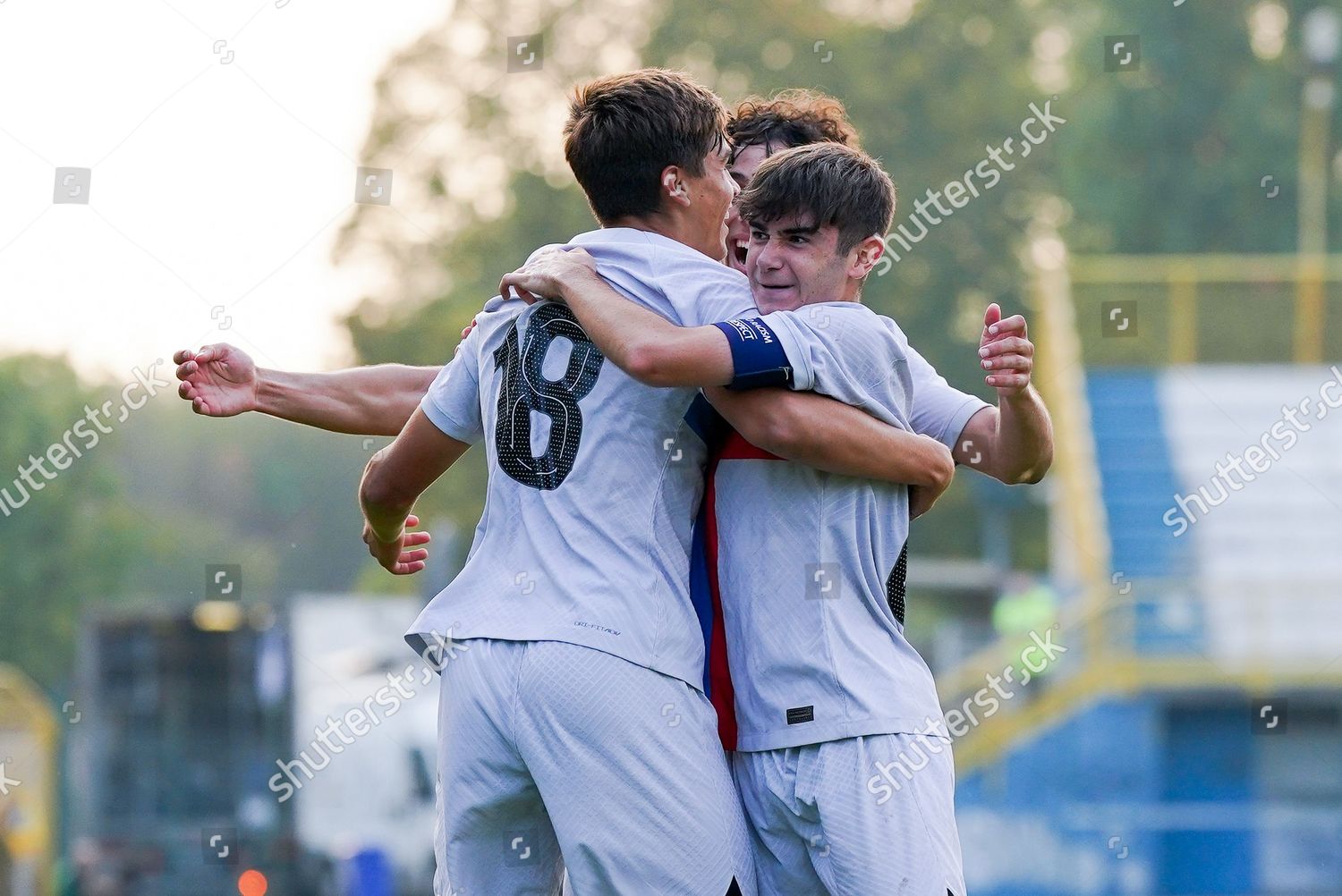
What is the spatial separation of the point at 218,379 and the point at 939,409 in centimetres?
137

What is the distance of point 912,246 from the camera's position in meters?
20.9

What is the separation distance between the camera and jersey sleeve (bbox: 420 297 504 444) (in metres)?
2.73

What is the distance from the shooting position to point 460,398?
2736mm

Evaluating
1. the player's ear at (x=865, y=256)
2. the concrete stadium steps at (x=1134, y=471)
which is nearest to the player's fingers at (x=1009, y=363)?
the player's ear at (x=865, y=256)

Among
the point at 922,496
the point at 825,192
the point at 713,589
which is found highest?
the point at 825,192

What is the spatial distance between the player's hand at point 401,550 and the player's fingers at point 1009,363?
116 cm

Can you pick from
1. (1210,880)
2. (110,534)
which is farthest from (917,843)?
(110,534)

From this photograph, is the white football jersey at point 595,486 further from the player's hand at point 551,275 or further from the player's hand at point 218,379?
the player's hand at point 218,379

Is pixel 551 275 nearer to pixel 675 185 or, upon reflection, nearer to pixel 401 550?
pixel 675 185

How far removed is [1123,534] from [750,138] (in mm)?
13345

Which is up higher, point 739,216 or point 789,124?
point 789,124

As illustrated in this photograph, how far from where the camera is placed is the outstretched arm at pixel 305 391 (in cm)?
305

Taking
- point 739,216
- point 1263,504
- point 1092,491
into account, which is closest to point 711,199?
point 739,216

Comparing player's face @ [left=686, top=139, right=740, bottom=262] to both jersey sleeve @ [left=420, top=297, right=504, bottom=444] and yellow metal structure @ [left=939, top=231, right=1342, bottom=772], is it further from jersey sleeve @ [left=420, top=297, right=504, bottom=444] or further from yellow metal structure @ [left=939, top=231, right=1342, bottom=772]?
yellow metal structure @ [left=939, top=231, right=1342, bottom=772]
